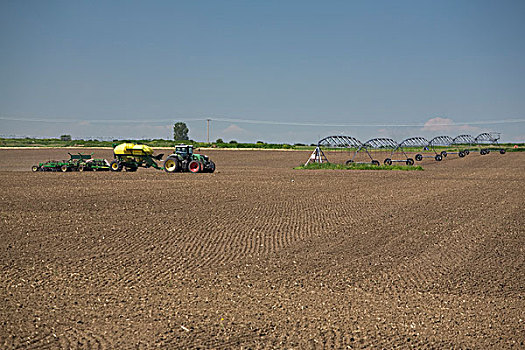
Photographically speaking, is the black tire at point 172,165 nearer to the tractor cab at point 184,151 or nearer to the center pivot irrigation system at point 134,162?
the center pivot irrigation system at point 134,162

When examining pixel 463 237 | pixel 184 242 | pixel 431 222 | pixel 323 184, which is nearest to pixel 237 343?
pixel 184 242

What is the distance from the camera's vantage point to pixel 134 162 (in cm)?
3030

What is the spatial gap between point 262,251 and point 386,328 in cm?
361

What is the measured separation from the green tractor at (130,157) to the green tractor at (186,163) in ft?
3.57

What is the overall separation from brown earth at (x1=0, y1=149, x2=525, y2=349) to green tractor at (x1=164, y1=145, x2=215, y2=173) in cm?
1409

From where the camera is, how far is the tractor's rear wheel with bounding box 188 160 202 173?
28.4m

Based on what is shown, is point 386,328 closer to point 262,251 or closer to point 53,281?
point 262,251

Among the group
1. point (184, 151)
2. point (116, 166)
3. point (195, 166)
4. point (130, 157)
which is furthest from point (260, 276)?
point (130, 157)

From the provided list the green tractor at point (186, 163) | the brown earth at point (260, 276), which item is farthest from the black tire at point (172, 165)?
the brown earth at point (260, 276)

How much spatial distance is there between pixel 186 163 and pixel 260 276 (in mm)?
22193

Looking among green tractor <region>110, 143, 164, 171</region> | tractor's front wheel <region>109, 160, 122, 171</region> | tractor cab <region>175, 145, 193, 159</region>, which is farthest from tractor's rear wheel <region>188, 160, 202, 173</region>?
tractor's front wheel <region>109, 160, 122, 171</region>

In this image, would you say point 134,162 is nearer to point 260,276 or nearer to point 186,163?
point 186,163

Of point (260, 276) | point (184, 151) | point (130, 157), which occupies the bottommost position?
point (260, 276)

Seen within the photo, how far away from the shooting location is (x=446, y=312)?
5.88 meters
